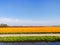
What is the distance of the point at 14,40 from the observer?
1658 cm

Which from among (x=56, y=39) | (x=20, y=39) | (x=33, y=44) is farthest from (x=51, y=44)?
(x=20, y=39)

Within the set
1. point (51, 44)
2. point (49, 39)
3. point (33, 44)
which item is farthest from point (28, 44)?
point (49, 39)

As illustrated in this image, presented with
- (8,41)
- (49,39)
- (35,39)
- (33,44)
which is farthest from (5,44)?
(49,39)

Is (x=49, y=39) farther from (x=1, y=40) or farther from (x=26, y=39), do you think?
(x=1, y=40)

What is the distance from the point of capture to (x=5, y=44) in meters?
14.6

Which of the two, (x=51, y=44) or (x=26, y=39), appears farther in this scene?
(x=26, y=39)

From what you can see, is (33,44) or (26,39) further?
(26,39)

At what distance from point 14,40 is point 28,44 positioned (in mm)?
2696

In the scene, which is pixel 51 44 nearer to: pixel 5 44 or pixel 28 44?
pixel 28 44

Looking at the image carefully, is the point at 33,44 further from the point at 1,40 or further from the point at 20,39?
the point at 1,40

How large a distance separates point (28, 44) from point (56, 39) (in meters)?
4.12

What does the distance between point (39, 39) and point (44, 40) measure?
0.57 metres

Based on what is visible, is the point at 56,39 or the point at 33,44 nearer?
the point at 33,44

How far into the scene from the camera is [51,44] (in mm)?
14430
